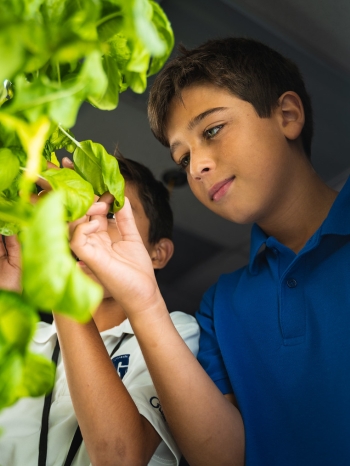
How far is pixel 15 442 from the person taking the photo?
993 millimetres

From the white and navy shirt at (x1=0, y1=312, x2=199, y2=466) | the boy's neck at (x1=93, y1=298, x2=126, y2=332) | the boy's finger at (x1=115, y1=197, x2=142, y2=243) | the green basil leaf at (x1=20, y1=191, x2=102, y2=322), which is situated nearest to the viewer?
the green basil leaf at (x1=20, y1=191, x2=102, y2=322)

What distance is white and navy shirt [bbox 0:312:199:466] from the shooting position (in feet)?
3.14

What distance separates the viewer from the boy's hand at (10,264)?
921mm

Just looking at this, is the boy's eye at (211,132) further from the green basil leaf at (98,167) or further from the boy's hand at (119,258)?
the green basil leaf at (98,167)

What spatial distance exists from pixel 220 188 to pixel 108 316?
0.44m

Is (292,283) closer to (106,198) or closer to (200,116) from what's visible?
(200,116)

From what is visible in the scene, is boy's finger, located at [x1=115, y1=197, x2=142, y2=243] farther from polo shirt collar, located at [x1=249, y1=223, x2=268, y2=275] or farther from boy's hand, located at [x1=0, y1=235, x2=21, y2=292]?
polo shirt collar, located at [x1=249, y1=223, x2=268, y2=275]

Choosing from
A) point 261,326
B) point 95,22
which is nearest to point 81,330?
point 261,326

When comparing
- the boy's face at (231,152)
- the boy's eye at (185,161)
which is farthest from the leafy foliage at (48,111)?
the boy's eye at (185,161)

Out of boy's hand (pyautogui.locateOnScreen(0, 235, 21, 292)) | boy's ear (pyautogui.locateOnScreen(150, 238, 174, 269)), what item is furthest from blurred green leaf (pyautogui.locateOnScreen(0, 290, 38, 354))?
boy's ear (pyautogui.locateOnScreen(150, 238, 174, 269))

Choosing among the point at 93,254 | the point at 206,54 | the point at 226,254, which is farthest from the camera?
the point at 226,254

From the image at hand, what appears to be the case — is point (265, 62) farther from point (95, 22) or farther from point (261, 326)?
point (95, 22)

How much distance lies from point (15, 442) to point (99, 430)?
9.7 inches

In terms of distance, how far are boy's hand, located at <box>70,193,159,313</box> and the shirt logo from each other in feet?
1.40
